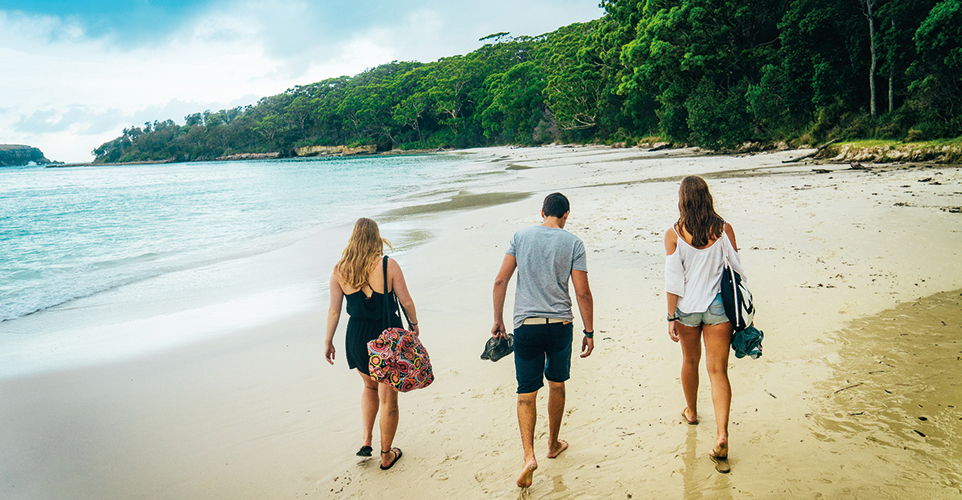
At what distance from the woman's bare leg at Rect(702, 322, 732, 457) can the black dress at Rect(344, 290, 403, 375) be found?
1906mm

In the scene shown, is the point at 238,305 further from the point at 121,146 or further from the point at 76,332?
the point at 121,146

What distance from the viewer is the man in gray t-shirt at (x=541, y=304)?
2.88 m

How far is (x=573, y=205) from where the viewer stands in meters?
13.3

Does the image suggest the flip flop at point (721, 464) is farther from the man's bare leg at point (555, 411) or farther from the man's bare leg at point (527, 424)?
the man's bare leg at point (527, 424)

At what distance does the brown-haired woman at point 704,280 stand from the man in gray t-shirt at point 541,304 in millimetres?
559

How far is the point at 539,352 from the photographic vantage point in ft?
9.67

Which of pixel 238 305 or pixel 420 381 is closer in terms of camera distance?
pixel 420 381

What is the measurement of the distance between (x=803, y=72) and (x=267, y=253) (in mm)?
23165

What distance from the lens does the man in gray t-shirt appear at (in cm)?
288

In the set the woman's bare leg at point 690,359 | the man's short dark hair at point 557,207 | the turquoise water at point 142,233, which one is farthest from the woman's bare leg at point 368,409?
the turquoise water at point 142,233

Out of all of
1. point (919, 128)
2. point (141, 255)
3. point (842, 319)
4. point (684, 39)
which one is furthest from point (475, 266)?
point (684, 39)

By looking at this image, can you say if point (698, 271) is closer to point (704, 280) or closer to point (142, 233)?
point (704, 280)

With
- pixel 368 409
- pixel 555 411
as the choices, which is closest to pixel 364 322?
pixel 368 409

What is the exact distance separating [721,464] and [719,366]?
54 cm
